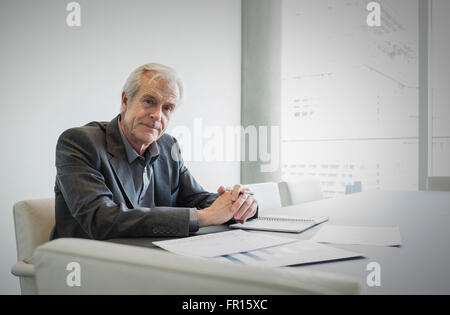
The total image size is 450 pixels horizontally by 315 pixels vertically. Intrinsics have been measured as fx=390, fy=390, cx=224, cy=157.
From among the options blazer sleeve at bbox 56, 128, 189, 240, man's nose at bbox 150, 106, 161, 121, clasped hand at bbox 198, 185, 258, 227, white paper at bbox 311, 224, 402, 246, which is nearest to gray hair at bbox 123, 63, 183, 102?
man's nose at bbox 150, 106, 161, 121

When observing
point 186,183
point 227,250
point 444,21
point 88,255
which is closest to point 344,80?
point 444,21

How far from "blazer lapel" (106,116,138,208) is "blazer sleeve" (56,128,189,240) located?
8 cm

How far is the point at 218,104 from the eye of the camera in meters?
4.14

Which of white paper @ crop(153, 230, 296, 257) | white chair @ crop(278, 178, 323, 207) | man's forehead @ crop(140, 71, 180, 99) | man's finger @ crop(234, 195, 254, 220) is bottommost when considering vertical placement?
white chair @ crop(278, 178, 323, 207)

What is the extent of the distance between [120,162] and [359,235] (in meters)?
0.85

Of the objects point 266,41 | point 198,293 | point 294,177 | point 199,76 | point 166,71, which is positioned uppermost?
point 266,41

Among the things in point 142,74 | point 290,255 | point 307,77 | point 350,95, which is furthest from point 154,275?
point 307,77

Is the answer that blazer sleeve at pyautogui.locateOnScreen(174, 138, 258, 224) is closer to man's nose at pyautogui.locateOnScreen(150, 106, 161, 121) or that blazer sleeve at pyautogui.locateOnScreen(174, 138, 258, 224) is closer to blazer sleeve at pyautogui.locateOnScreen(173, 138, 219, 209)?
blazer sleeve at pyautogui.locateOnScreen(173, 138, 219, 209)

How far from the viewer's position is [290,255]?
0.81 metres

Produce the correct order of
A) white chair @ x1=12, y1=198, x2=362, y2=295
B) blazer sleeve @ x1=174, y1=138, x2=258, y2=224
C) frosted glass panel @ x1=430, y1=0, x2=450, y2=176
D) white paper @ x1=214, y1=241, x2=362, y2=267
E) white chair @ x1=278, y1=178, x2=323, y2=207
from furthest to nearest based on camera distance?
frosted glass panel @ x1=430, y1=0, x2=450, y2=176 < white chair @ x1=278, y1=178, x2=323, y2=207 < blazer sleeve @ x1=174, y1=138, x2=258, y2=224 < white paper @ x1=214, y1=241, x2=362, y2=267 < white chair @ x1=12, y1=198, x2=362, y2=295

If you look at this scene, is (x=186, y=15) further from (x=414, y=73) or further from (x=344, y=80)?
(x=414, y=73)

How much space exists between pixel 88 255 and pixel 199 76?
11.7ft

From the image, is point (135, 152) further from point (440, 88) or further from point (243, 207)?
point (440, 88)

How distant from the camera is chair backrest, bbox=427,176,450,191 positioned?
333cm
